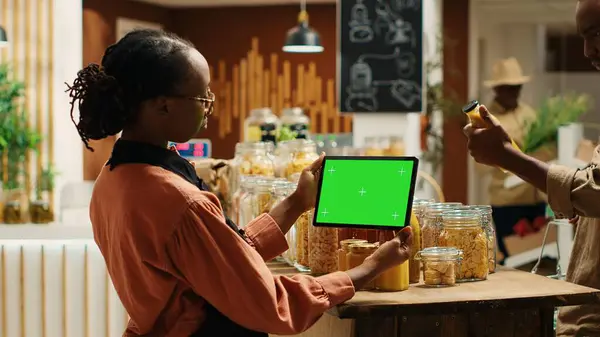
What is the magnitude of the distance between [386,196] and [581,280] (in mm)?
764

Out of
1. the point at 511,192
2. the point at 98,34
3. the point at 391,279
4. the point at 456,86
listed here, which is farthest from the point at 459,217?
the point at 98,34

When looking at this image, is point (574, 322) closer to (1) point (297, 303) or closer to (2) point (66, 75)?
(1) point (297, 303)

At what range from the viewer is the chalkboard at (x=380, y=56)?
6891 mm

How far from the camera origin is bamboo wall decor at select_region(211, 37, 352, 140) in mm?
12336

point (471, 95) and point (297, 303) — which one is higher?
point (471, 95)

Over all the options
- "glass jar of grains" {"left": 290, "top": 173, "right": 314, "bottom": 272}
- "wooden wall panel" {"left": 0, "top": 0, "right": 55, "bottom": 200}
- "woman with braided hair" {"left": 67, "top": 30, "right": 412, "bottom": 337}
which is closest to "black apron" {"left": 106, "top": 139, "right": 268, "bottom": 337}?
"woman with braided hair" {"left": 67, "top": 30, "right": 412, "bottom": 337}

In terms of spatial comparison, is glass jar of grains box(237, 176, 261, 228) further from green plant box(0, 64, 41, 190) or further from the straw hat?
the straw hat

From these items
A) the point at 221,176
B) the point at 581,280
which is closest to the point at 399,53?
the point at 221,176

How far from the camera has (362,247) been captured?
238 centimetres

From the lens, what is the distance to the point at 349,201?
240 cm

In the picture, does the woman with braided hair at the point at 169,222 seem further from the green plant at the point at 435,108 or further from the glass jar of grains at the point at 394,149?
the green plant at the point at 435,108

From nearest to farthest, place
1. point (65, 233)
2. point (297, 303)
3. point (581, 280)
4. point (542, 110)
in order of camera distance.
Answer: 1. point (297, 303)
2. point (581, 280)
3. point (65, 233)
4. point (542, 110)

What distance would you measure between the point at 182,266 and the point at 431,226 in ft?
2.93

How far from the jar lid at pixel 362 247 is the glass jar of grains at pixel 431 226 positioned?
0.24 meters
